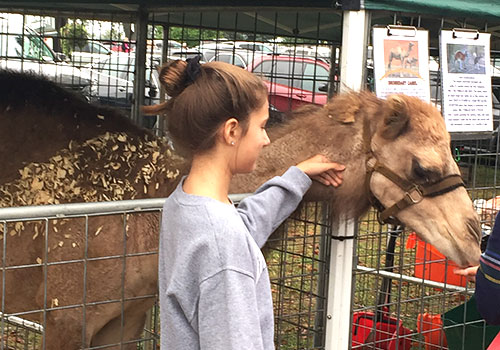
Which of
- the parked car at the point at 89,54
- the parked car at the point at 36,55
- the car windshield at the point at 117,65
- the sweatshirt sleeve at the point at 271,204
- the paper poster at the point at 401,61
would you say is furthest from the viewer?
the parked car at the point at 89,54

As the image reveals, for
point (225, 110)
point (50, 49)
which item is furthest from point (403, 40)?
point (50, 49)

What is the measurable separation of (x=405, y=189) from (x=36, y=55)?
22.3 feet

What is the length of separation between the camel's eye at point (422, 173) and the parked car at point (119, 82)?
12.0ft

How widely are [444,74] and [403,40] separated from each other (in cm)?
33

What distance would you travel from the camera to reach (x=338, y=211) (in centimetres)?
358

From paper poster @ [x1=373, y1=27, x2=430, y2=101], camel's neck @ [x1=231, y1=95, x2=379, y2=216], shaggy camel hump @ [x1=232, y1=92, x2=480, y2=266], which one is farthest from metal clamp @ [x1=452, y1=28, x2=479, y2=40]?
camel's neck @ [x1=231, y1=95, x2=379, y2=216]

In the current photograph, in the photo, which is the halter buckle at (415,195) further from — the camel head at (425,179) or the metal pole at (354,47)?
the metal pole at (354,47)

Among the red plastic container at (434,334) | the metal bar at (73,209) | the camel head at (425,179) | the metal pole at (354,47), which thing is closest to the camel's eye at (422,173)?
the camel head at (425,179)

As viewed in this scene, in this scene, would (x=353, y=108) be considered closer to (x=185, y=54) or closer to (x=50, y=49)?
(x=185, y=54)

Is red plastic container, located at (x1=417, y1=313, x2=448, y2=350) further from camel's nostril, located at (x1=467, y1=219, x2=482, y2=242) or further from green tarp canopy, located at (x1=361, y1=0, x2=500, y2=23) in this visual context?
green tarp canopy, located at (x1=361, y1=0, x2=500, y2=23)

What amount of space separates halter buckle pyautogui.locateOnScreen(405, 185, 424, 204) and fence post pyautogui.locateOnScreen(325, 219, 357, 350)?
0.30 metres

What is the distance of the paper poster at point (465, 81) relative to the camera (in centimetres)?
377

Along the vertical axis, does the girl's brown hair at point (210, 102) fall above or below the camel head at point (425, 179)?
above

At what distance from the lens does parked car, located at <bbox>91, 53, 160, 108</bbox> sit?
7234 mm
